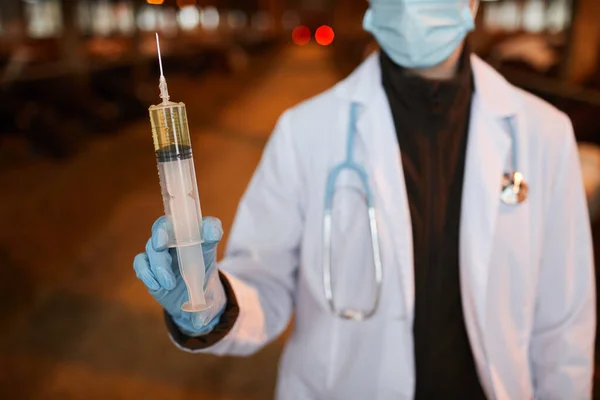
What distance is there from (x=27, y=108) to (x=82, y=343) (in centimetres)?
469

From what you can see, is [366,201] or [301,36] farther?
[301,36]

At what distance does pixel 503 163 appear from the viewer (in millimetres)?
1190

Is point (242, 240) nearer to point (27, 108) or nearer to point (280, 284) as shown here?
point (280, 284)

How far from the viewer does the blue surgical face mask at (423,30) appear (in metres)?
1.20

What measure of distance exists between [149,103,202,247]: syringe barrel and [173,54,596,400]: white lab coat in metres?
0.39

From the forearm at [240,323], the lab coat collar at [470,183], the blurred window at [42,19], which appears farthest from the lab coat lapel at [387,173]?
the blurred window at [42,19]

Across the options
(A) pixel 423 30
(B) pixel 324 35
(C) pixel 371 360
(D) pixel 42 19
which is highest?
(B) pixel 324 35

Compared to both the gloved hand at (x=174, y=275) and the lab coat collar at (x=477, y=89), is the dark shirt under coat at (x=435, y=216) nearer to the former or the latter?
the lab coat collar at (x=477, y=89)

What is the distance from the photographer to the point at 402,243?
3.73 ft

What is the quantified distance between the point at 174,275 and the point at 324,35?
3272 centimetres

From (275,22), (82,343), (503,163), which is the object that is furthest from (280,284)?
(275,22)

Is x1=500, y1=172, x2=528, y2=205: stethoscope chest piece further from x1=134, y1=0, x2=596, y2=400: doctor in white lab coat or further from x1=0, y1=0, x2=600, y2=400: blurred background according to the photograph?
x1=0, y1=0, x2=600, y2=400: blurred background

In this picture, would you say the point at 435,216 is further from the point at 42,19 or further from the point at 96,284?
the point at 42,19

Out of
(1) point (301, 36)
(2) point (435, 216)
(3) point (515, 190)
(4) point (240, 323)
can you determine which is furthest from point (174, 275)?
(1) point (301, 36)
